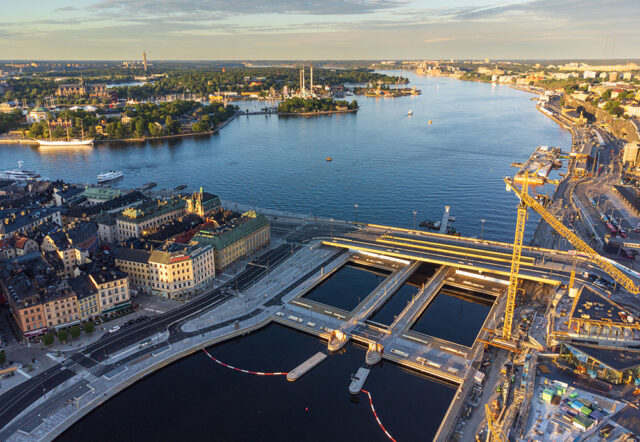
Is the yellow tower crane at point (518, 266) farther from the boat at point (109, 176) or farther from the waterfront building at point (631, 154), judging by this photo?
the boat at point (109, 176)

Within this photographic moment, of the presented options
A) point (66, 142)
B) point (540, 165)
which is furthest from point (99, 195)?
point (540, 165)

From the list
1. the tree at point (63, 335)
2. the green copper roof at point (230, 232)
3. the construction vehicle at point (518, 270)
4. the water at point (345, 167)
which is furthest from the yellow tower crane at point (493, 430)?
the water at point (345, 167)

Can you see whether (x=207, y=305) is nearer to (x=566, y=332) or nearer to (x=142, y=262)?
(x=142, y=262)

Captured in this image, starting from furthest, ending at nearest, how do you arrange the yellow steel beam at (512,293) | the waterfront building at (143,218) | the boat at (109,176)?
1. the boat at (109,176)
2. the waterfront building at (143,218)
3. the yellow steel beam at (512,293)

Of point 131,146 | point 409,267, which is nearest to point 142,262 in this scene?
point 409,267

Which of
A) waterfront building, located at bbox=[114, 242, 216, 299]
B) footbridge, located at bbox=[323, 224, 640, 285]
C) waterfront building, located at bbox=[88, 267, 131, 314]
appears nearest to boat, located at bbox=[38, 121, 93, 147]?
waterfront building, located at bbox=[114, 242, 216, 299]

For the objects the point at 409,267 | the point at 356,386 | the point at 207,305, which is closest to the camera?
the point at 356,386
